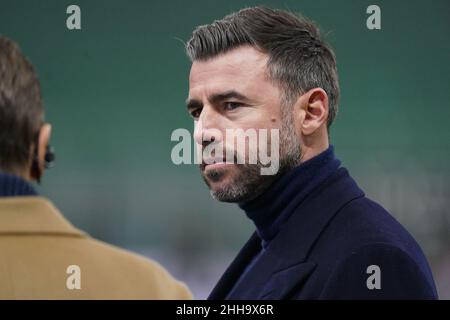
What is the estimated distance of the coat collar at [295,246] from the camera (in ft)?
3.33

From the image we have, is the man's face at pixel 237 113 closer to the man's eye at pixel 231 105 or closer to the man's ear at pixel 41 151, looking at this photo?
the man's eye at pixel 231 105

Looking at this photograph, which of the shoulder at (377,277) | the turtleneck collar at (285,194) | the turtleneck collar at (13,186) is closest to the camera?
the turtleneck collar at (13,186)

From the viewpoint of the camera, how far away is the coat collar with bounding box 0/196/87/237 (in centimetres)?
67

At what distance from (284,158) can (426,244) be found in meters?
1.20

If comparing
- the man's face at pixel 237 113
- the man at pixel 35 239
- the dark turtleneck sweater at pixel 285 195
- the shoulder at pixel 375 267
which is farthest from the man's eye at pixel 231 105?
the man at pixel 35 239

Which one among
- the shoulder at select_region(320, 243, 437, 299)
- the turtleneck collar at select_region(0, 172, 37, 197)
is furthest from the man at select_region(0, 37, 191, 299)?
the shoulder at select_region(320, 243, 437, 299)

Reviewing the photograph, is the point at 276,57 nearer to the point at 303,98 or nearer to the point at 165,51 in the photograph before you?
the point at 303,98

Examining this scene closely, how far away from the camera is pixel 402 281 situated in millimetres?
954

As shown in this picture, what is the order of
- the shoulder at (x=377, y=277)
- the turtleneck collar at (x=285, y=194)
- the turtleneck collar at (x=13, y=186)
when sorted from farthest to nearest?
the turtleneck collar at (x=285, y=194) → the shoulder at (x=377, y=277) → the turtleneck collar at (x=13, y=186)

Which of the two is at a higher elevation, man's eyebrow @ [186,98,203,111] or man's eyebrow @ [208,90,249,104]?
man's eyebrow @ [208,90,249,104]

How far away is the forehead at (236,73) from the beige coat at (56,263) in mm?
485

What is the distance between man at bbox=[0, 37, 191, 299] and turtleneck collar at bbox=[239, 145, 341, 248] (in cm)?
41

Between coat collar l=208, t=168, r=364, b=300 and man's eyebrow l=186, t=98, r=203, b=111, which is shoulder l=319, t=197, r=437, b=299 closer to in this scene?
coat collar l=208, t=168, r=364, b=300
